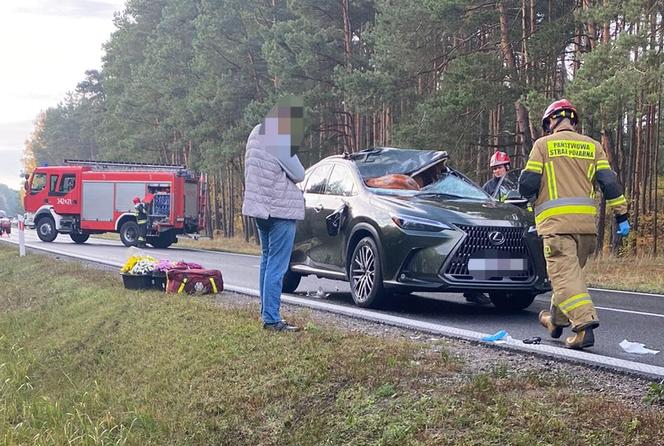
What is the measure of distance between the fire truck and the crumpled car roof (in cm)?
1854

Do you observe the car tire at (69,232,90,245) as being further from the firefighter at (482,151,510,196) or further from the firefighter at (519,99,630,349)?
the firefighter at (519,99,630,349)

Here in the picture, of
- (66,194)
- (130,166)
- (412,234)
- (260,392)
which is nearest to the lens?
(260,392)

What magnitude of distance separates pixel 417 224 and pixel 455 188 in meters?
1.45

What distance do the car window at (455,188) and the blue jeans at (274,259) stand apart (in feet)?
8.16

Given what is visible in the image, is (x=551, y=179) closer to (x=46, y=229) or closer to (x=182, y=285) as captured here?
(x=182, y=285)

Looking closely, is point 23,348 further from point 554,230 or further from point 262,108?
point 262,108

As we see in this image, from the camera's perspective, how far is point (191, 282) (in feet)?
29.1

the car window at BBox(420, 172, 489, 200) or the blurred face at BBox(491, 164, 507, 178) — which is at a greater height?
the blurred face at BBox(491, 164, 507, 178)

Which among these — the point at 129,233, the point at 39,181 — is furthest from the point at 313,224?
the point at 39,181

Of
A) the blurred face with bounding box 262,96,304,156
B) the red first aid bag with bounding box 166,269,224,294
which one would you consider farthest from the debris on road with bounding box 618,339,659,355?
the red first aid bag with bounding box 166,269,224,294

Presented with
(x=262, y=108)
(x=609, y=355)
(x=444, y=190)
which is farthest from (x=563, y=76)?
(x=609, y=355)

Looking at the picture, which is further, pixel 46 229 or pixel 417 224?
pixel 46 229

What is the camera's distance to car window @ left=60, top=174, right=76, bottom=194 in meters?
27.8

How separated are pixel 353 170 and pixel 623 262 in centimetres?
1076
